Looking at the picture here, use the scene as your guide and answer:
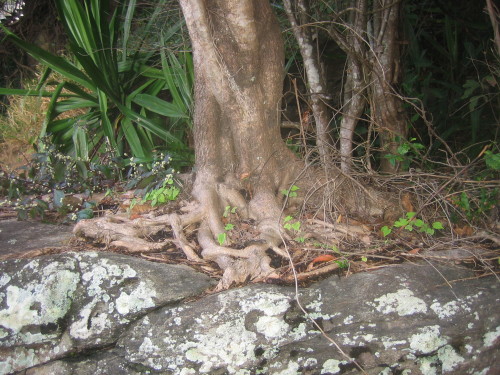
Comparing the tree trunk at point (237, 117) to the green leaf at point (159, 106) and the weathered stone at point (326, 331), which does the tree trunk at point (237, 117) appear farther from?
the green leaf at point (159, 106)

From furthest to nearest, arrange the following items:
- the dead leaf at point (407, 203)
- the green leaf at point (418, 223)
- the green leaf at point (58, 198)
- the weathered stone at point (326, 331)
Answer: the green leaf at point (58, 198) → the dead leaf at point (407, 203) → the green leaf at point (418, 223) → the weathered stone at point (326, 331)

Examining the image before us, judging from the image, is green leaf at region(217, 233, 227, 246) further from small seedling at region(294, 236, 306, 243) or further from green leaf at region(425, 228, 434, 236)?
green leaf at region(425, 228, 434, 236)

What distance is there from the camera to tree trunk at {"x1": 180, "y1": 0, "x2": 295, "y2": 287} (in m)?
2.59

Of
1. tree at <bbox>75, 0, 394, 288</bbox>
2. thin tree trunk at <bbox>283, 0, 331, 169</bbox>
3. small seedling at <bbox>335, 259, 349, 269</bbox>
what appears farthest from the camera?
thin tree trunk at <bbox>283, 0, 331, 169</bbox>

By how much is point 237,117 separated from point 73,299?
1326 millimetres

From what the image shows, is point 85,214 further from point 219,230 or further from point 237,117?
point 237,117

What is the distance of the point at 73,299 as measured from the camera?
2229mm

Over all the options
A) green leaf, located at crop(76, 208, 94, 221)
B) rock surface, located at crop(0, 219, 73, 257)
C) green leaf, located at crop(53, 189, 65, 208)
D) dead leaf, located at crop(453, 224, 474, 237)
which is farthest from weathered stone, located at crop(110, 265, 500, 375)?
green leaf, located at crop(53, 189, 65, 208)

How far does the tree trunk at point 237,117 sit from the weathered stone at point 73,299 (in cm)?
34

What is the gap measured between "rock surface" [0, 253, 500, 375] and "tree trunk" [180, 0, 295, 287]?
0.39 meters

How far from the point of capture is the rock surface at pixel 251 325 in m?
2.04

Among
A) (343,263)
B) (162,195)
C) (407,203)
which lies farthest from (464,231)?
(162,195)

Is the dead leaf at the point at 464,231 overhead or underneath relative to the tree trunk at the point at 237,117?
underneath

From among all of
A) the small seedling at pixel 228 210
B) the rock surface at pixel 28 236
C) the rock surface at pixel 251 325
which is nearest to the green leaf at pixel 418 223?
the rock surface at pixel 251 325
